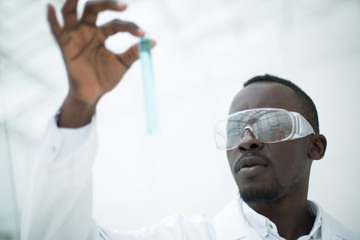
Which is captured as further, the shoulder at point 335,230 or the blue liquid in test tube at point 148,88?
the shoulder at point 335,230

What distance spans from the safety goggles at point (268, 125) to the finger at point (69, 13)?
98cm

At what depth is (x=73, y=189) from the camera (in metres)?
1.04

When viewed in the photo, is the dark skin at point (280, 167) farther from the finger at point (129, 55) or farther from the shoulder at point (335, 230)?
the finger at point (129, 55)

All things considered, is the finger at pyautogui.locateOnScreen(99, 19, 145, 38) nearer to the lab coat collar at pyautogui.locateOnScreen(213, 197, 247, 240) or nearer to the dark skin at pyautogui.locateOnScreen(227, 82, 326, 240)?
the dark skin at pyautogui.locateOnScreen(227, 82, 326, 240)

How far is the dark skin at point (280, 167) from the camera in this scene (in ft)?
4.98

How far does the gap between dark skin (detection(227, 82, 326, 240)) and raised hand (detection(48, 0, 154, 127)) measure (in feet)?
2.59

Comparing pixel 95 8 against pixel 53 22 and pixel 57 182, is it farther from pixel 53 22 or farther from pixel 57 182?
pixel 57 182

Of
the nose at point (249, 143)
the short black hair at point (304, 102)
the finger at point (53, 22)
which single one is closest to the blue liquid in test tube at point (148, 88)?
the finger at point (53, 22)

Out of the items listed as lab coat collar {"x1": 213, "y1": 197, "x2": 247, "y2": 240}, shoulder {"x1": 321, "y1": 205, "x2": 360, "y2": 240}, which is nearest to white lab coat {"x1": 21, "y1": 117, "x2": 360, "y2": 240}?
lab coat collar {"x1": 213, "y1": 197, "x2": 247, "y2": 240}

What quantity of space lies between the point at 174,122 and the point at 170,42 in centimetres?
125

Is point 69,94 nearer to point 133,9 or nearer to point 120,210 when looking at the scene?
point 133,9

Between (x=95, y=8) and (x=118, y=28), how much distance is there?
11cm

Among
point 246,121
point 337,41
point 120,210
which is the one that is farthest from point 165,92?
point 246,121

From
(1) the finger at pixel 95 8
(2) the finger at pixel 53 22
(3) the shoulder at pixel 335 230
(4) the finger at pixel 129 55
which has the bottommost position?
(3) the shoulder at pixel 335 230
